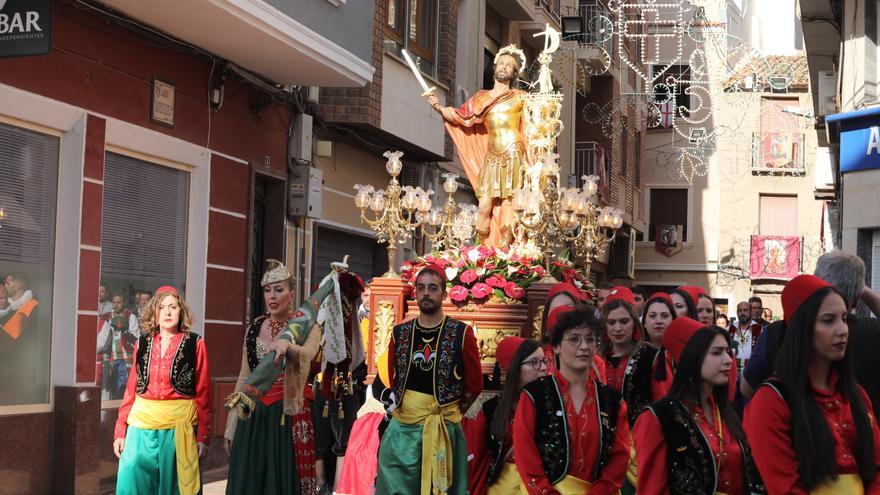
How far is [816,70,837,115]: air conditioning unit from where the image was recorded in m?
21.8

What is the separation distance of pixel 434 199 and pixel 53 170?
10.4m

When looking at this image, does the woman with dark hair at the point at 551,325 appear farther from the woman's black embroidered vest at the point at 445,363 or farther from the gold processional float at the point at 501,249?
the gold processional float at the point at 501,249

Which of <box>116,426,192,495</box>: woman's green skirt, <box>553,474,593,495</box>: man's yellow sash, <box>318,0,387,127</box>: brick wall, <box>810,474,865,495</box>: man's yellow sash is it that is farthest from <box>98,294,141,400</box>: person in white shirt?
<box>810,474,865,495</box>: man's yellow sash

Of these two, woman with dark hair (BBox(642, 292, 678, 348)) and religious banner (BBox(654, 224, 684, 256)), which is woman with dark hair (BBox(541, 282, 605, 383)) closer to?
woman with dark hair (BBox(642, 292, 678, 348))

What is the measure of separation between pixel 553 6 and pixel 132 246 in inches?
708

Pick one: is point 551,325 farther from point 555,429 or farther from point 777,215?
point 777,215

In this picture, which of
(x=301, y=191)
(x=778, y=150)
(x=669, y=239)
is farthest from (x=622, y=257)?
(x=301, y=191)

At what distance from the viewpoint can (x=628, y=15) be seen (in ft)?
121

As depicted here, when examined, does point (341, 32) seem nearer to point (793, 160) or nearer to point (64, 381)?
point (64, 381)

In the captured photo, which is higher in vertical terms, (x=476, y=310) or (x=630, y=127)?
(x=630, y=127)

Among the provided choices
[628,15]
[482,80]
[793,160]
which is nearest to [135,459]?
[482,80]

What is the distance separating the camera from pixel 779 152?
136 feet

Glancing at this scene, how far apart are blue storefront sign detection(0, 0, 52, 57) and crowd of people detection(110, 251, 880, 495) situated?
1.97 meters

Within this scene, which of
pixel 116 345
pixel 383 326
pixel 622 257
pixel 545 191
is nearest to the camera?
pixel 383 326
